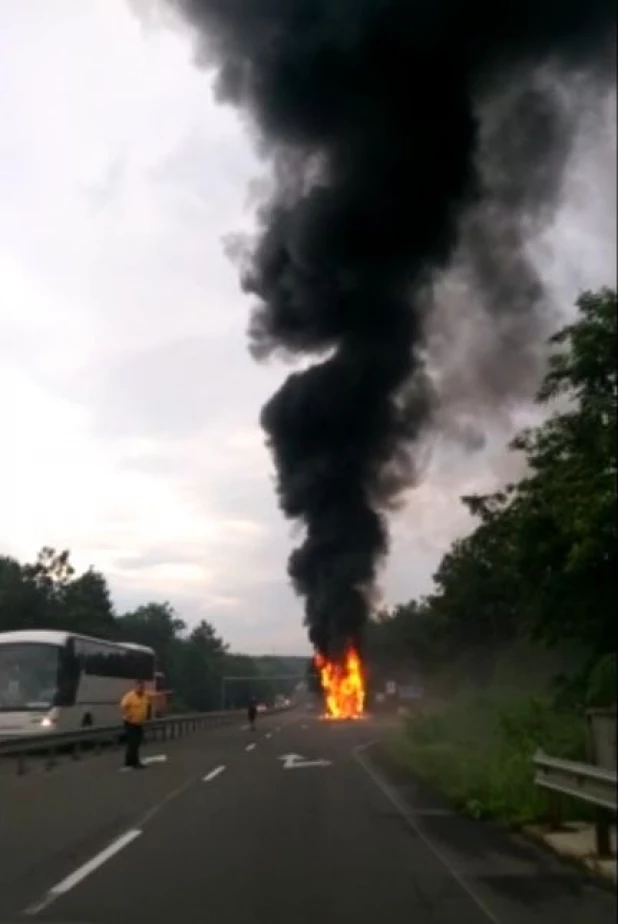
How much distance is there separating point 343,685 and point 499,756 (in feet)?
160

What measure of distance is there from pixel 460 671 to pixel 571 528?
39.1 m

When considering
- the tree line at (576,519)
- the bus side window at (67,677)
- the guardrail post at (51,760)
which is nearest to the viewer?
the tree line at (576,519)

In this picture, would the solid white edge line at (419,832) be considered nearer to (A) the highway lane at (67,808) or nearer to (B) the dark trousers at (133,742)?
(A) the highway lane at (67,808)

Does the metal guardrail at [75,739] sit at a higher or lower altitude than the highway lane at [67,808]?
higher

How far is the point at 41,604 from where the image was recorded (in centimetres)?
9975

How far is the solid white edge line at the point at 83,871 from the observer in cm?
955

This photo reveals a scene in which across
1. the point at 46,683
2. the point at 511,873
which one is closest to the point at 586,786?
the point at 511,873

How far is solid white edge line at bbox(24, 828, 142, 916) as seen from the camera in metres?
9.55

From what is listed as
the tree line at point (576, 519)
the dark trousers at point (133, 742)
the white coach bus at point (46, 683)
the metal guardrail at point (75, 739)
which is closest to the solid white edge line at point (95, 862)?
the tree line at point (576, 519)

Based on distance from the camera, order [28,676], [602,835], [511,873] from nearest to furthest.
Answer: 1. [511,873]
2. [602,835]
3. [28,676]

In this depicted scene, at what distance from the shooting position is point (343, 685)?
68250mm

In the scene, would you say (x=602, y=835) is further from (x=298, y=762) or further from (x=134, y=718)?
(x=298, y=762)

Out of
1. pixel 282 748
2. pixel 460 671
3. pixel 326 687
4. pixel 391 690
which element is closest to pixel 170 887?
pixel 282 748

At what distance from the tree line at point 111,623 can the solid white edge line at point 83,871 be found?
249 feet
